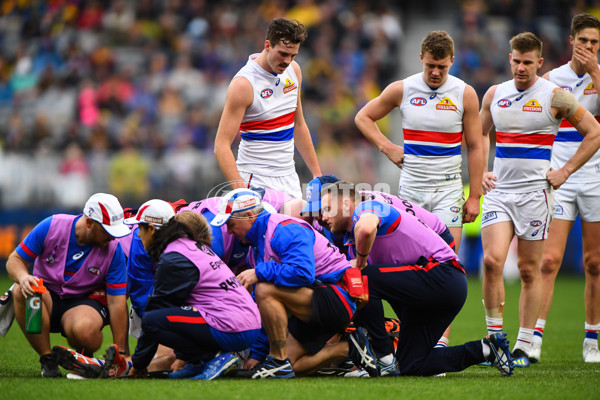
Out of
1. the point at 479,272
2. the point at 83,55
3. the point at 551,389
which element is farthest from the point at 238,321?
the point at 83,55

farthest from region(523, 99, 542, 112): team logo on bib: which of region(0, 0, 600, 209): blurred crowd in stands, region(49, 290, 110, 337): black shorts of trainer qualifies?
region(0, 0, 600, 209): blurred crowd in stands

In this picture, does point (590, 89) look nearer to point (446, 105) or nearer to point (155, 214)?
point (446, 105)

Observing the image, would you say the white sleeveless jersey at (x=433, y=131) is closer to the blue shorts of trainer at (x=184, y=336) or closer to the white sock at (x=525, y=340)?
the white sock at (x=525, y=340)

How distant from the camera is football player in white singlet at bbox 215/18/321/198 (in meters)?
7.27

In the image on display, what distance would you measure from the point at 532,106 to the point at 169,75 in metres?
13.2

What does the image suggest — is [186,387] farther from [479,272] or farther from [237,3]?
[237,3]

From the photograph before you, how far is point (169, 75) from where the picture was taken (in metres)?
19.4

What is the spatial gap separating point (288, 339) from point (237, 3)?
636 inches

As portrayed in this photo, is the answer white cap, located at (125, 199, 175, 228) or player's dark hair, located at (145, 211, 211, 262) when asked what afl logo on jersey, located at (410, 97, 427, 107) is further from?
white cap, located at (125, 199, 175, 228)

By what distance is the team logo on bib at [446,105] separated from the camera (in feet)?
24.5

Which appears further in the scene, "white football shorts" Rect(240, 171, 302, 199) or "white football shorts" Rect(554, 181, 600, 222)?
"white football shorts" Rect(554, 181, 600, 222)

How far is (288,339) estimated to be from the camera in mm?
6457

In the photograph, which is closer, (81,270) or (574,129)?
(81,270)

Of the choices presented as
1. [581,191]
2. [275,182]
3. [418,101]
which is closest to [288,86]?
[275,182]
